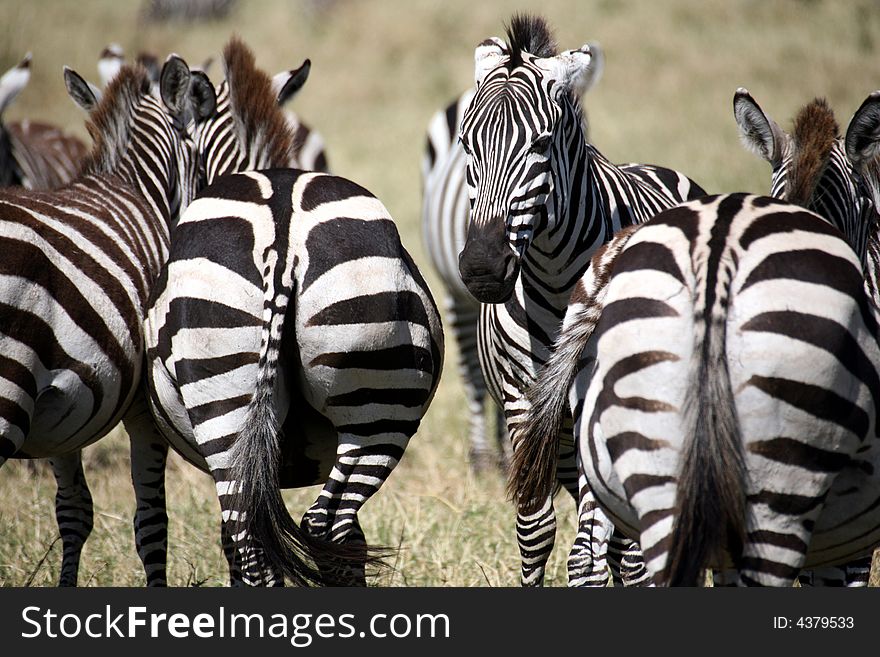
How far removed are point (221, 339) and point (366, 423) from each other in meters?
0.58

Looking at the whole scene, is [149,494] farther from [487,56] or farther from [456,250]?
[456,250]

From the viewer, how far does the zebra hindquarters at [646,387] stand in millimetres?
2506

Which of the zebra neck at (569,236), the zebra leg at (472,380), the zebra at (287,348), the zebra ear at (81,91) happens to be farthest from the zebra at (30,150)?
the zebra neck at (569,236)

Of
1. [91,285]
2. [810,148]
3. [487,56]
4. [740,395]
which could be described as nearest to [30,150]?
[91,285]

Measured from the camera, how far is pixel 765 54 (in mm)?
17422

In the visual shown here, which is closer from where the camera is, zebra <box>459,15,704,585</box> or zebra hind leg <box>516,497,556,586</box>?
zebra <box>459,15,704,585</box>

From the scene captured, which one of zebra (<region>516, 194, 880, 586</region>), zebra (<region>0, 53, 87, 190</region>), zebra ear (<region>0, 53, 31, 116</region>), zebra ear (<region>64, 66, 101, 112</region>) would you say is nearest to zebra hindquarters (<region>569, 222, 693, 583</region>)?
zebra (<region>516, 194, 880, 586</region>)

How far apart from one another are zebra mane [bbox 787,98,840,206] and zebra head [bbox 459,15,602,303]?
0.85m

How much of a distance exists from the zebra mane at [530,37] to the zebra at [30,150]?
458 cm

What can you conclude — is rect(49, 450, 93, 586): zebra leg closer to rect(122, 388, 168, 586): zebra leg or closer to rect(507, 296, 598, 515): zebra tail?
rect(122, 388, 168, 586): zebra leg

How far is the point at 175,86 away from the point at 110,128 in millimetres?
399

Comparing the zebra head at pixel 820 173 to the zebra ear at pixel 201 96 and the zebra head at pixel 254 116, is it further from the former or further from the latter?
the zebra ear at pixel 201 96

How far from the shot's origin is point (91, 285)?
369 cm

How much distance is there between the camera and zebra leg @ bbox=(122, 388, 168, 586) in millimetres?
4266
